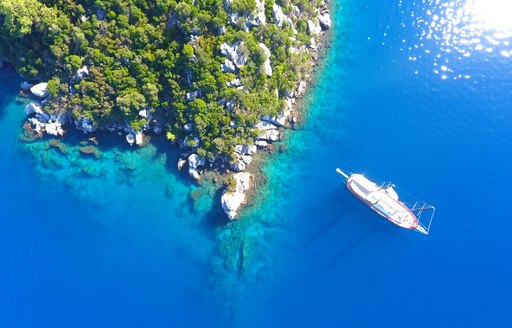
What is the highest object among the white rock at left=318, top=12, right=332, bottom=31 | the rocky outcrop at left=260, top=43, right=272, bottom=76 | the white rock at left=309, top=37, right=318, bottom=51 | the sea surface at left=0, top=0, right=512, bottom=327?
the white rock at left=318, top=12, right=332, bottom=31

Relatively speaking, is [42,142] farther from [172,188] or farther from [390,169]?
[390,169]

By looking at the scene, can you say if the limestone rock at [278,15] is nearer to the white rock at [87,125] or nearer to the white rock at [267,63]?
the white rock at [267,63]

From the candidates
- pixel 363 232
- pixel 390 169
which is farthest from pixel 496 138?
pixel 363 232

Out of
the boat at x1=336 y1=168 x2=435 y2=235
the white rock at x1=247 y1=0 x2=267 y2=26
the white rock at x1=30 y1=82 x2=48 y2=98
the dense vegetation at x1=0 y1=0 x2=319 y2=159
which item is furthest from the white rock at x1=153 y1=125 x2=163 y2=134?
the boat at x1=336 y1=168 x2=435 y2=235

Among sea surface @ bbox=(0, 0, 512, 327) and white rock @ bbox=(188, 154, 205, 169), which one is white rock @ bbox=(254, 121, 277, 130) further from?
white rock @ bbox=(188, 154, 205, 169)

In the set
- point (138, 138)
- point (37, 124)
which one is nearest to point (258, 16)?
point (138, 138)

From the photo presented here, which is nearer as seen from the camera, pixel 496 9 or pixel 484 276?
pixel 484 276

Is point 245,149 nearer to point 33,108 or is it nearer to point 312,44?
point 312,44
